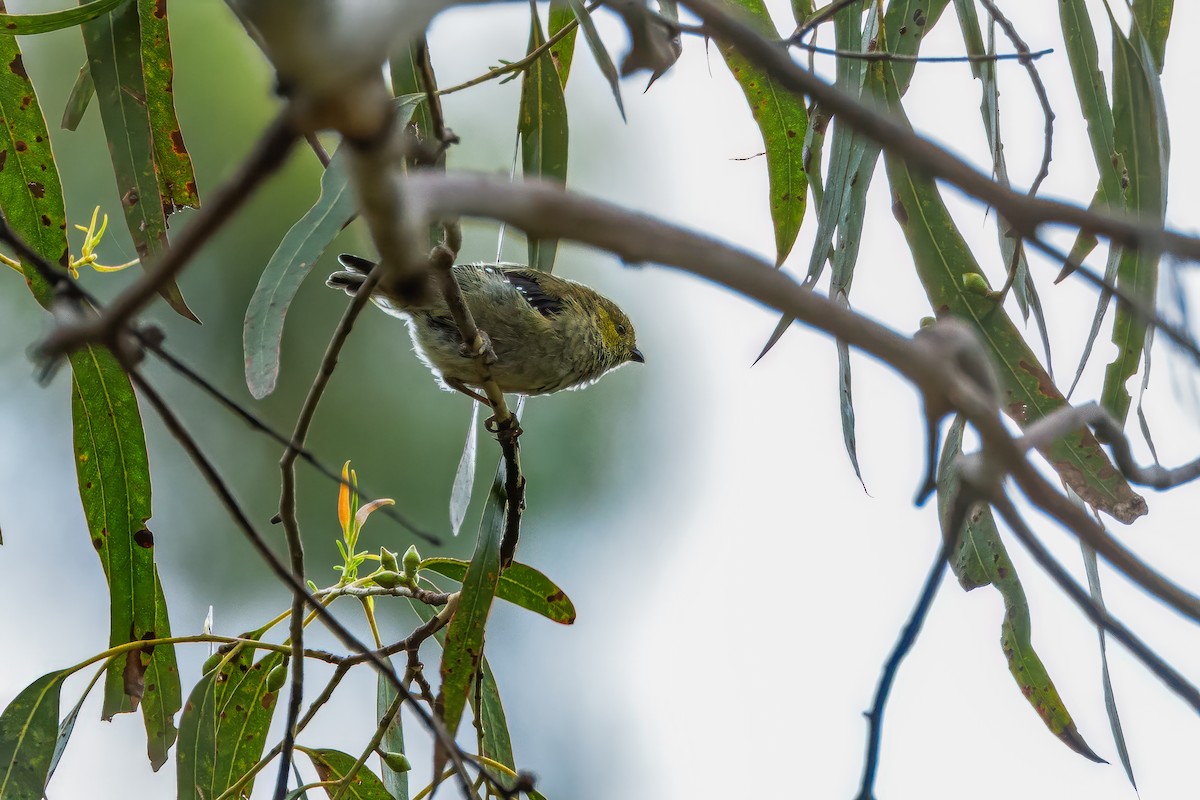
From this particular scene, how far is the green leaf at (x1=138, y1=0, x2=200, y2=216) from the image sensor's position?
234cm

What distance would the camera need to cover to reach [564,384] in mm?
3900

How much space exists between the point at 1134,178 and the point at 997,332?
0.44 metres

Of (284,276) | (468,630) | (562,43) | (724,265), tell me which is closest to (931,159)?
(724,265)

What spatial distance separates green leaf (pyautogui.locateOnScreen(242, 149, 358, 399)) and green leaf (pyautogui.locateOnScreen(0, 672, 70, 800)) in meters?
1.05

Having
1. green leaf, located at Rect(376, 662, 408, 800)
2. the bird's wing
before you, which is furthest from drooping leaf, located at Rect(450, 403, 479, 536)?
the bird's wing

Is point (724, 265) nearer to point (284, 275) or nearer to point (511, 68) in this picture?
point (284, 275)

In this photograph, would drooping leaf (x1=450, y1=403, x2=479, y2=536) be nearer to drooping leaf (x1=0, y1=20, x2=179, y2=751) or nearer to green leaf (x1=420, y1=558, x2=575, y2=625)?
green leaf (x1=420, y1=558, x2=575, y2=625)

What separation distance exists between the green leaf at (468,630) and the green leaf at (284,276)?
73cm

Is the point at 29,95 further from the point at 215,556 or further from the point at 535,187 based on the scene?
the point at 215,556

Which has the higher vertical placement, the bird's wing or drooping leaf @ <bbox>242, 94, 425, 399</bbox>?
the bird's wing

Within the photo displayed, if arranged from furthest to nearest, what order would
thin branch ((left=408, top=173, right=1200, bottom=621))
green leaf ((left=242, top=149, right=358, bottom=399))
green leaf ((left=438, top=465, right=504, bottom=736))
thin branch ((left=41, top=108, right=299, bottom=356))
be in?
green leaf ((left=438, top=465, right=504, bottom=736)) < green leaf ((left=242, top=149, right=358, bottom=399)) < thin branch ((left=408, top=173, right=1200, bottom=621)) < thin branch ((left=41, top=108, right=299, bottom=356))

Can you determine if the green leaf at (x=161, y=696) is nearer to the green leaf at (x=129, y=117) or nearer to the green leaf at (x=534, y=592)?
the green leaf at (x=534, y=592)

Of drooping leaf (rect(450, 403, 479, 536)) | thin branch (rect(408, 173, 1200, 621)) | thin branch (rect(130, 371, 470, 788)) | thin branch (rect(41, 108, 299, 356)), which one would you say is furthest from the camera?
drooping leaf (rect(450, 403, 479, 536))

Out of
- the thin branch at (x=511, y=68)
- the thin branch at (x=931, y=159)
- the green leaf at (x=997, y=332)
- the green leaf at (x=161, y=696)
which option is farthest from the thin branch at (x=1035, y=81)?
the green leaf at (x=161, y=696)
